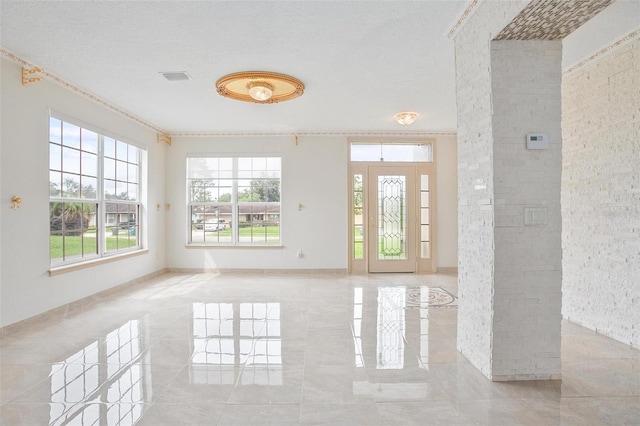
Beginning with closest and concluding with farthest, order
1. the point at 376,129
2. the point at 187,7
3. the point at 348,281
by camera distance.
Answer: the point at 187,7 → the point at 348,281 → the point at 376,129

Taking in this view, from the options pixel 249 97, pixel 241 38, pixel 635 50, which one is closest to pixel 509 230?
pixel 635 50

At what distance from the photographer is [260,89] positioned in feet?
14.0

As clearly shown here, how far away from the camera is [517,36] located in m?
2.50

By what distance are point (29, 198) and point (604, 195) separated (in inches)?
232

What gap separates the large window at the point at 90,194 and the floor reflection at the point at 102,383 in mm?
1904

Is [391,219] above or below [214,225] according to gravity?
above

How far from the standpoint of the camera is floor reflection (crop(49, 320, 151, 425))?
2189mm

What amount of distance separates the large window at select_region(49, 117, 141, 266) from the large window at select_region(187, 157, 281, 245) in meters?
1.16

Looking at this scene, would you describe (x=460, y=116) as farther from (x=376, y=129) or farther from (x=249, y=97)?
(x=376, y=129)

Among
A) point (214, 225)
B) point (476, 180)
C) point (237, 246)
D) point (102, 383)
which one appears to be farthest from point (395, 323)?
point (214, 225)

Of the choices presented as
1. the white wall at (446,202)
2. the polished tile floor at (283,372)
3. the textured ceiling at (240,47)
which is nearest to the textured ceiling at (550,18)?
the textured ceiling at (240,47)

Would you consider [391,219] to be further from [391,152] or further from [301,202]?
[301,202]

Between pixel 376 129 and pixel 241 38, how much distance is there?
13.0ft

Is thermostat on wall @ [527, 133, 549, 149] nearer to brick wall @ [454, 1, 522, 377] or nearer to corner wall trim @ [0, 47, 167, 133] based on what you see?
brick wall @ [454, 1, 522, 377]
